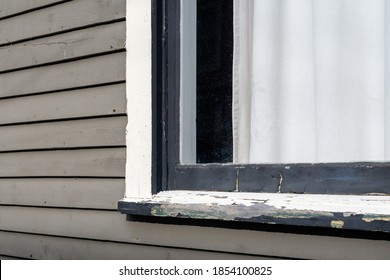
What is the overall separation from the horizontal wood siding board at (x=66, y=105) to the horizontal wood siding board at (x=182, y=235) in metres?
0.37

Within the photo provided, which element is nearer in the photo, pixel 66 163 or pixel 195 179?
pixel 195 179

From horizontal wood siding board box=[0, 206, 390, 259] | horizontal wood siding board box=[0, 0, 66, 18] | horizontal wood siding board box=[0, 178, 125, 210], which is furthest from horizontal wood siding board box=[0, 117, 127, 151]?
horizontal wood siding board box=[0, 0, 66, 18]

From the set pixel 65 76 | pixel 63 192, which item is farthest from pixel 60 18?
pixel 63 192

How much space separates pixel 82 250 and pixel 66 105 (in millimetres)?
561

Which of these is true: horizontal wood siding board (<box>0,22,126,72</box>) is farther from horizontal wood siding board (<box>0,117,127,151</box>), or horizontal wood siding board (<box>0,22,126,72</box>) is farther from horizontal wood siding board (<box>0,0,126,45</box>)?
horizontal wood siding board (<box>0,117,127,151</box>)

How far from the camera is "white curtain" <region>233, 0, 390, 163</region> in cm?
151

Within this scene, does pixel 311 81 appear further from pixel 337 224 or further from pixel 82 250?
pixel 82 250

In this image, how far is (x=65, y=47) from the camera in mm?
2064

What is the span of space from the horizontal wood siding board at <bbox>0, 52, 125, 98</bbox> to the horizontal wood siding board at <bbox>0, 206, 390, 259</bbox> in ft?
1.60

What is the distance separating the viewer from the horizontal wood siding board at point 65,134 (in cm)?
191

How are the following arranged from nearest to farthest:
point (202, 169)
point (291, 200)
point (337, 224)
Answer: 1. point (337, 224)
2. point (291, 200)
3. point (202, 169)

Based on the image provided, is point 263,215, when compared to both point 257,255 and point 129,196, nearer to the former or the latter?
point 257,255
